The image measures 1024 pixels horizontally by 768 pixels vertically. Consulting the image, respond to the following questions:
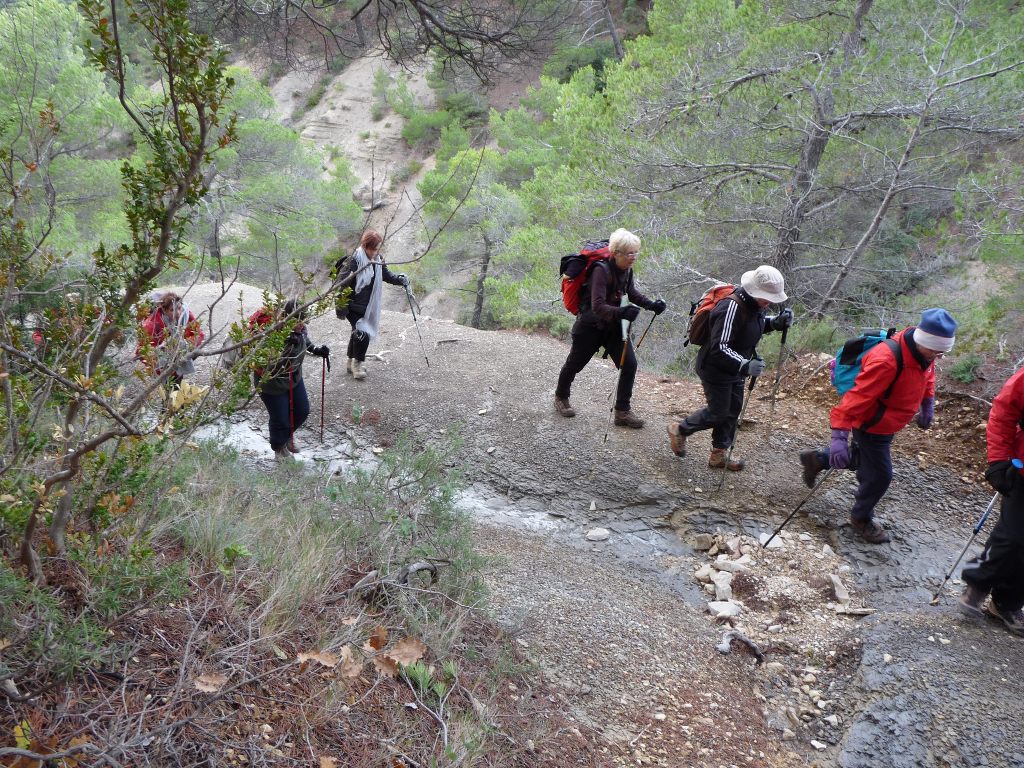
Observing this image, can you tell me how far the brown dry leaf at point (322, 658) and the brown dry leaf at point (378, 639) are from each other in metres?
0.24

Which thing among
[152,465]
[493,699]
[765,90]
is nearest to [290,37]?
[152,465]

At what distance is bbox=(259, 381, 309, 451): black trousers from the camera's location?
561 cm

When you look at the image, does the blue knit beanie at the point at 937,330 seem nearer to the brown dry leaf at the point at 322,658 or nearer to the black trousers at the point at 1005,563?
the black trousers at the point at 1005,563

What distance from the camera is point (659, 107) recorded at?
9.05 meters

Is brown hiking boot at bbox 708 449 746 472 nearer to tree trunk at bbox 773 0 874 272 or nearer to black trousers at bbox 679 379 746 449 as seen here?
black trousers at bbox 679 379 746 449

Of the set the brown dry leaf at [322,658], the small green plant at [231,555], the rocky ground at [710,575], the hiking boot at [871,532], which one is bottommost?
the rocky ground at [710,575]

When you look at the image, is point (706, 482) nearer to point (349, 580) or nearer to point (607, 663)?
point (607, 663)

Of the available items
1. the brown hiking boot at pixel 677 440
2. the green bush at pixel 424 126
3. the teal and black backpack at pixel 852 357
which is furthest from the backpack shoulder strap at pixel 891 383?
the green bush at pixel 424 126

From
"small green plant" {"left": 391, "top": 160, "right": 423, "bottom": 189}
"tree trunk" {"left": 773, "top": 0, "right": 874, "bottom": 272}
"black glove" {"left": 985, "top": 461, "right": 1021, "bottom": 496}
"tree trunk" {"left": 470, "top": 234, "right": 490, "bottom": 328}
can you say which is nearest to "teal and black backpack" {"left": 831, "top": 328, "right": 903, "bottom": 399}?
"black glove" {"left": 985, "top": 461, "right": 1021, "bottom": 496}

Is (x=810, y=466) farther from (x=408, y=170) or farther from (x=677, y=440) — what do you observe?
(x=408, y=170)

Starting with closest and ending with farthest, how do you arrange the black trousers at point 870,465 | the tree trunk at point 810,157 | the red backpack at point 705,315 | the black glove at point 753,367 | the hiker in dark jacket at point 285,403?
the black trousers at point 870,465 → the black glove at point 753,367 → the red backpack at point 705,315 → the hiker in dark jacket at point 285,403 → the tree trunk at point 810,157

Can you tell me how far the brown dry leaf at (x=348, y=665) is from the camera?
2678 millimetres

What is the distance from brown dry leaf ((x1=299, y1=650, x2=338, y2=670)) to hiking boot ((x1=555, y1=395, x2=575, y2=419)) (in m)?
4.40

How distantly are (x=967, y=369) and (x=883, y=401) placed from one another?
365cm
